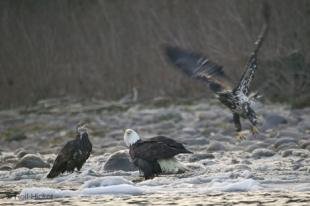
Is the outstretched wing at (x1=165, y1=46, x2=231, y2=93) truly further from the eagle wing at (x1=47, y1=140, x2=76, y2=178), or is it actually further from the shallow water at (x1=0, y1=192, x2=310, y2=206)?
the shallow water at (x1=0, y1=192, x2=310, y2=206)

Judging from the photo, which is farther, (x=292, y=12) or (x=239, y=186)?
(x=292, y=12)

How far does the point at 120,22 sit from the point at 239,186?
14.4 metres

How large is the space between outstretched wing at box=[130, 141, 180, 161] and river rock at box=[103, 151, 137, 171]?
0.59 meters

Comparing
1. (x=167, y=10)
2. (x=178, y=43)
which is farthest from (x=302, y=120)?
(x=167, y=10)

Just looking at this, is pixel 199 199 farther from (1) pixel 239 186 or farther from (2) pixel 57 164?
(2) pixel 57 164

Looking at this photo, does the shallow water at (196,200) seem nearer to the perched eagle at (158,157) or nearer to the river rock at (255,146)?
the perched eagle at (158,157)

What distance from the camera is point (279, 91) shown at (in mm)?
15203

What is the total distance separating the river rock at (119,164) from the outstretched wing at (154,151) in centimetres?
59

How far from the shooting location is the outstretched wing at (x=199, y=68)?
9062mm

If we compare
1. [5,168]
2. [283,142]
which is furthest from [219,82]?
[5,168]

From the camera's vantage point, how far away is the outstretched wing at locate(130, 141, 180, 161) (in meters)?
7.45

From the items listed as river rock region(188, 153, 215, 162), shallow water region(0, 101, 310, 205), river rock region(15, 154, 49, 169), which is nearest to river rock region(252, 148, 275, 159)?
shallow water region(0, 101, 310, 205)

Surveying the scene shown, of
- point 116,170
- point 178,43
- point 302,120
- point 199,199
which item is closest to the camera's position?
point 199,199

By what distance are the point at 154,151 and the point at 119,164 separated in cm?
83
